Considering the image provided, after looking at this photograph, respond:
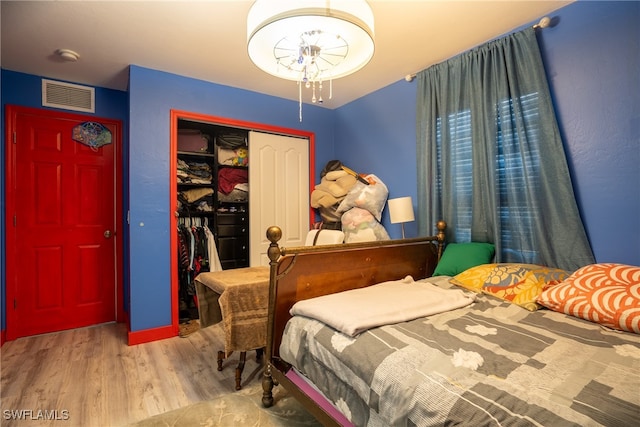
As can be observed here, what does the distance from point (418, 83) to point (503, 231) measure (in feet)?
4.96

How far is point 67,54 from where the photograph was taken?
2.46 meters

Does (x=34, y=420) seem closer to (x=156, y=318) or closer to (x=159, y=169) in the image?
(x=156, y=318)

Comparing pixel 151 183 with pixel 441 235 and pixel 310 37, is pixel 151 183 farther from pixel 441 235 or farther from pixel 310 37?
pixel 441 235

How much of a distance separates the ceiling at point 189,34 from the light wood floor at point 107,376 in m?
2.41

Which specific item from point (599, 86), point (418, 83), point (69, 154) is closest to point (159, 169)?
point (69, 154)

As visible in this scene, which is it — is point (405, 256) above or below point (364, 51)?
below

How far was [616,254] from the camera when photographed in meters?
1.82

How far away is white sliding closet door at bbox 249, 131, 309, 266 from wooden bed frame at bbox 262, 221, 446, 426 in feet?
5.74

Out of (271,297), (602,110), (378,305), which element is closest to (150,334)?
(271,297)

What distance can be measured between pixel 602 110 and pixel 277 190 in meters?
2.84

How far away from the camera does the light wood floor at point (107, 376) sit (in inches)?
71.2

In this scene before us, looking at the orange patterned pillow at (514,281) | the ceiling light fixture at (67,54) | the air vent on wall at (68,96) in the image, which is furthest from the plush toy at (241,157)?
the orange patterned pillow at (514,281)

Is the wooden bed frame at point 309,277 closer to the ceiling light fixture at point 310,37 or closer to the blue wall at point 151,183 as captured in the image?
the ceiling light fixture at point 310,37

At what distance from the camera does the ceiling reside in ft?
6.41
